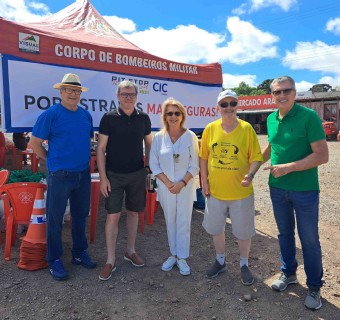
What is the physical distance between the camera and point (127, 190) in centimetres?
339

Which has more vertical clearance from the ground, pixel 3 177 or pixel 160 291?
pixel 3 177

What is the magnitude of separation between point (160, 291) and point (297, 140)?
6.13ft

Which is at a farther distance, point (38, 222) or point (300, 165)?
point (38, 222)

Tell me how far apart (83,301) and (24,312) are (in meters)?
0.48

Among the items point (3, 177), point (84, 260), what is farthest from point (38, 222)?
point (3, 177)

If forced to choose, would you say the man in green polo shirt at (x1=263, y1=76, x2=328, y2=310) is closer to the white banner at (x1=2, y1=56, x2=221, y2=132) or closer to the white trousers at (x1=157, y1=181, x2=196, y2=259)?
the white trousers at (x1=157, y1=181, x2=196, y2=259)

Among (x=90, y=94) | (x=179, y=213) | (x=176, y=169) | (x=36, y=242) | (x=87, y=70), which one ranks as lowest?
(x=36, y=242)

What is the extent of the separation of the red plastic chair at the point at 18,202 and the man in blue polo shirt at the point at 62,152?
0.59 metres

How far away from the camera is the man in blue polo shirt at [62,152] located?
3.11 meters

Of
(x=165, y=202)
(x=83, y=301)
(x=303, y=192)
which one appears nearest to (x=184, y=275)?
(x=165, y=202)

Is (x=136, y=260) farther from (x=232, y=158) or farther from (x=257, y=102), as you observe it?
(x=257, y=102)

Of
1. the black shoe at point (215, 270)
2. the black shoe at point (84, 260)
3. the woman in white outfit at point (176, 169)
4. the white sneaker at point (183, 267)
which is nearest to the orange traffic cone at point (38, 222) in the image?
the black shoe at point (84, 260)

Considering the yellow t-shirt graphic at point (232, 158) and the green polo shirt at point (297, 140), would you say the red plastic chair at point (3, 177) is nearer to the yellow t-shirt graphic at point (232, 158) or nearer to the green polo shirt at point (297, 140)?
the yellow t-shirt graphic at point (232, 158)

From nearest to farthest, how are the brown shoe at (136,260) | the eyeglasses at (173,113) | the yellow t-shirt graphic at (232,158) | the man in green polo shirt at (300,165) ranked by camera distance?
1. the man in green polo shirt at (300,165)
2. the yellow t-shirt graphic at (232,158)
3. the eyeglasses at (173,113)
4. the brown shoe at (136,260)
